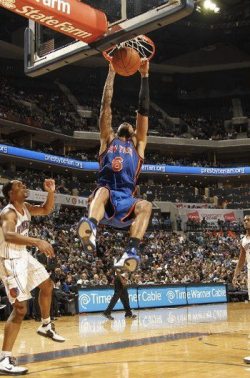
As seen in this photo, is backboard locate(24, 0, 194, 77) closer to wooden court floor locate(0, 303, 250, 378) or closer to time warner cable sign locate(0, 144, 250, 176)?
wooden court floor locate(0, 303, 250, 378)

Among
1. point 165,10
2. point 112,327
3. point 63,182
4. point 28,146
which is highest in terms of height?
point 28,146

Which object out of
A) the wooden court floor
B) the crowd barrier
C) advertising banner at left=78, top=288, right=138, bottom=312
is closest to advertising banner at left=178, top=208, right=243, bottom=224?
the crowd barrier

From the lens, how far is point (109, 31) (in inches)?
243

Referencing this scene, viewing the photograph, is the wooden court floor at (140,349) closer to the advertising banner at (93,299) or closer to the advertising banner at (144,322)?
the advertising banner at (144,322)

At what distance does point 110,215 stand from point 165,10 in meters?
2.26

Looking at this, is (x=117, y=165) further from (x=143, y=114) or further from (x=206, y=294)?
(x=206, y=294)

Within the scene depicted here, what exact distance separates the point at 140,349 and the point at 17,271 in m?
2.71

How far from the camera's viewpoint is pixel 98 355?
24.3 feet

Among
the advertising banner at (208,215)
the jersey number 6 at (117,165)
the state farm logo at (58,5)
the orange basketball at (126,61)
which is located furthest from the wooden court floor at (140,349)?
the advertising banner at (208,215)

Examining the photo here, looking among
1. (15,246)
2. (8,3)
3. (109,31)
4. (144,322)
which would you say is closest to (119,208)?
(15,246)

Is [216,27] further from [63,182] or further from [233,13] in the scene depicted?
[63,182]

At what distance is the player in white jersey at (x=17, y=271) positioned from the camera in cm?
605

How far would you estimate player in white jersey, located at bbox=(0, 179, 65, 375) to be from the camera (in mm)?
6051

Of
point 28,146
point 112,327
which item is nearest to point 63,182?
point 28,146
